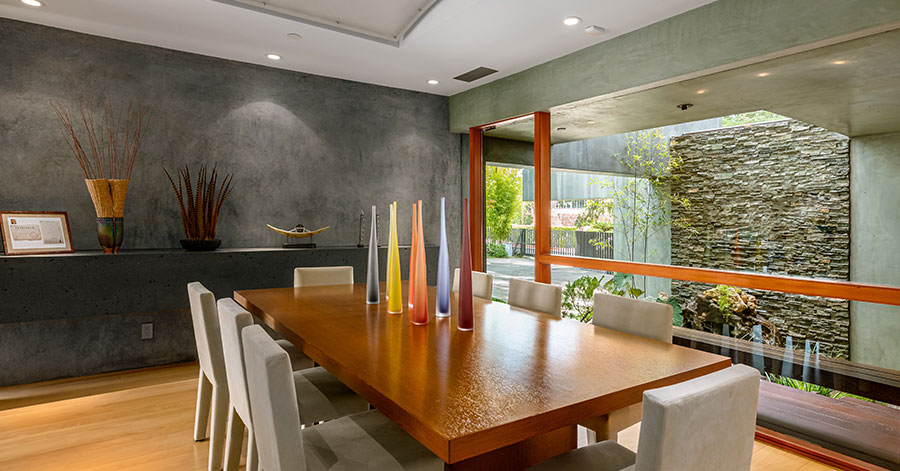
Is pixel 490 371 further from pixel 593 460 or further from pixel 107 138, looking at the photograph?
pixel 107 138

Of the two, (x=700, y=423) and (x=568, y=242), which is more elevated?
(x=568, y=242)

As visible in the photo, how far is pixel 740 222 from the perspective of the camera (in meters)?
2.85

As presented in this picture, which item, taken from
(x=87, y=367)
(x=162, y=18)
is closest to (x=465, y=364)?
(x=162, y=18)

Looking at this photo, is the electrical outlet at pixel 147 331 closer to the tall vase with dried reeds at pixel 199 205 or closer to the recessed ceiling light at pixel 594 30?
the tall vase with dried reeds at pixel 199 205

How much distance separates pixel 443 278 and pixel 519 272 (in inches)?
106

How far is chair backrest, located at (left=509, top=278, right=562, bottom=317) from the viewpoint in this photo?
2.43 meters

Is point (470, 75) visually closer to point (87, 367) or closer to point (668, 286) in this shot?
point (668, 286)

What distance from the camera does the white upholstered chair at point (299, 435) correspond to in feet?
3.97

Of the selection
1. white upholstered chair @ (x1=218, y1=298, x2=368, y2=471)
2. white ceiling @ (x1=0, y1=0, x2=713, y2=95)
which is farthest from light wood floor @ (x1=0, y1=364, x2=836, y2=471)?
white ceiling @ (x1=0, y1=0, x2=713, y2=95)

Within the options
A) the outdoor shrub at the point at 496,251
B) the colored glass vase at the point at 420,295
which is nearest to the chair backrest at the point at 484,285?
the colored glass vase at the point at 420,295

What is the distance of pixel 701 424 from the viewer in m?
0.98

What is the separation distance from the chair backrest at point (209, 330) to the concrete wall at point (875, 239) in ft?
10.2

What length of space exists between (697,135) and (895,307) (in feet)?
4.54

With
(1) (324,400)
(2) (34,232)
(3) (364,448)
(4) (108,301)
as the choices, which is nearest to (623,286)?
(1) (324,400)
